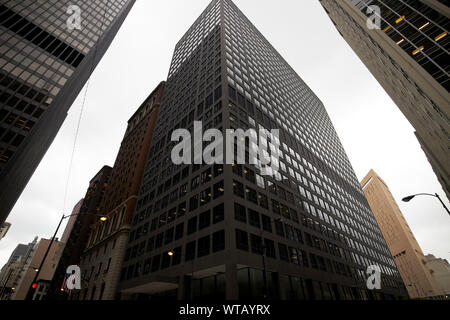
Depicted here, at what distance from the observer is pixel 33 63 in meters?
46.1

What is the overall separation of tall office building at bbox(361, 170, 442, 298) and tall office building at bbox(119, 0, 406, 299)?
73379mm

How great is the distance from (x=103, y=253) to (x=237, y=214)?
4047cm

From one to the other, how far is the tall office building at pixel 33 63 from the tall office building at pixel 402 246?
162 meters

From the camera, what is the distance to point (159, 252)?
3734 cm

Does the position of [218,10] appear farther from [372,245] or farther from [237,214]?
[372,245]

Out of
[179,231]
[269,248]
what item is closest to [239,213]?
[269,248]

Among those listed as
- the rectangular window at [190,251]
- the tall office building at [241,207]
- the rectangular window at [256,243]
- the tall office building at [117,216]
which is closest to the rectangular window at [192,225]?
the tall office building at [241,207]

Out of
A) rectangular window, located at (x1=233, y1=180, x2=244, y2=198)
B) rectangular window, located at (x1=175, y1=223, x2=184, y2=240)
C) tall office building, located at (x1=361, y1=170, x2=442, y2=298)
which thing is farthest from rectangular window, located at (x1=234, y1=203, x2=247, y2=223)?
tall office building, located at (x1=361, y1=170, x2=442, y2=298)

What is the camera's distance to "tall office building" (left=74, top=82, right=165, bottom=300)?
1802 inches

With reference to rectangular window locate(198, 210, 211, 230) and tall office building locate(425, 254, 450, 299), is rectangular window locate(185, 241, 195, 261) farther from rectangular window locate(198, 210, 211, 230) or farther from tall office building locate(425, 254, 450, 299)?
tall office building locate(425, 254, 450, 299)

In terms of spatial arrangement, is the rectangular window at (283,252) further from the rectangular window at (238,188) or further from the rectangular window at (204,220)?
the rectangular window at (204,220)

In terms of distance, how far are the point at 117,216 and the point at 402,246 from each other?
151150 millimetres

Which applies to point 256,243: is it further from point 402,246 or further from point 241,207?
point 402,246
